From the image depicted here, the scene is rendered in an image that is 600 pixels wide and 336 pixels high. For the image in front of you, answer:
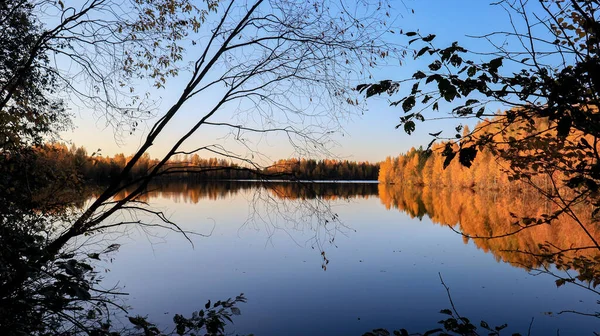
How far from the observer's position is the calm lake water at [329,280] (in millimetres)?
9196

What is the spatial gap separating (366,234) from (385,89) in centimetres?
2198

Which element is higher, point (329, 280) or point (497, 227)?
point (497, 227)

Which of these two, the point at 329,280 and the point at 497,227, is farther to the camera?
the point at 497,227

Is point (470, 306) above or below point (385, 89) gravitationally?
below

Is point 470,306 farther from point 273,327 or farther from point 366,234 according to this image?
point 366,234

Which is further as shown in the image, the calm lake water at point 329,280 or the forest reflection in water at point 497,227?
the calm lake water at point 329,280

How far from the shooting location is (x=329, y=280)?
13633 millimetres

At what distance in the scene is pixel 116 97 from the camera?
13.0ft

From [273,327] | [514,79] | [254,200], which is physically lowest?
[273,327]

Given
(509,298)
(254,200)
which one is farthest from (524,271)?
(254,200)

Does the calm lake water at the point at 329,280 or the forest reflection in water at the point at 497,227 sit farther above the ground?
the forest reflection in water at the point at 497,227

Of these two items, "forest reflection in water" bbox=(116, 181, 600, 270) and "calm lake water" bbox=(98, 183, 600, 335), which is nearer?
"forest reflection in water" bbox=(116, 181, 600, 270)

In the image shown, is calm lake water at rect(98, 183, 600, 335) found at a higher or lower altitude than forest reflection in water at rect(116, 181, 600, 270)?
lower

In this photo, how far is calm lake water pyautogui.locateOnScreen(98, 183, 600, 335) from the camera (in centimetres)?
920
